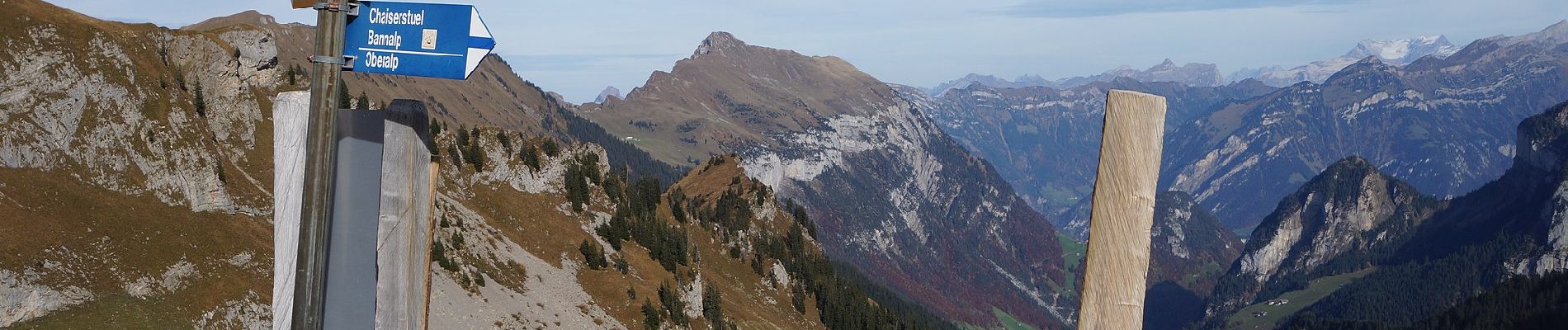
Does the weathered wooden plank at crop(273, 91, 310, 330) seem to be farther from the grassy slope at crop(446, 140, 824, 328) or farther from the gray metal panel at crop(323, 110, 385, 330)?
the grassy slope at crop(446, 140, 824, 328)

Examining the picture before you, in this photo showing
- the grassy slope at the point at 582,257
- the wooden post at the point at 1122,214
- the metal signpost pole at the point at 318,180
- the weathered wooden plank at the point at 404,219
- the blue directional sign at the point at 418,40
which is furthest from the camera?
the grassy slope at the point at 582,257

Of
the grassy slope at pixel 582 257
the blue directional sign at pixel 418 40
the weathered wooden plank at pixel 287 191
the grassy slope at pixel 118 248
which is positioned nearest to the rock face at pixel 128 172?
the grassy slope at pixel 118 248

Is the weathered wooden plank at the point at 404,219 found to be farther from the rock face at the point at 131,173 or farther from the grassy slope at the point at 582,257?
the grassy slope at the point at 582,257

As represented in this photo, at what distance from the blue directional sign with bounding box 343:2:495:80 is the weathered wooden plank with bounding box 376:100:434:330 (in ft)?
0.99

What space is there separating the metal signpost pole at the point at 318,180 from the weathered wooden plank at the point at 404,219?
0.35 m

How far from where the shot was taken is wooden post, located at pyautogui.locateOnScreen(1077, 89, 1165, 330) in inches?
300

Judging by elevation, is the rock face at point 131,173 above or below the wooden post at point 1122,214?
below

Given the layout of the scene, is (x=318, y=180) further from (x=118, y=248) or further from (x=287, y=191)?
(x=118, y=248)

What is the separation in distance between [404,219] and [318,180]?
0.64 metres

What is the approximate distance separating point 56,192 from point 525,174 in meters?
54.5

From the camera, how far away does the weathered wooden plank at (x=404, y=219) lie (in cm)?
750

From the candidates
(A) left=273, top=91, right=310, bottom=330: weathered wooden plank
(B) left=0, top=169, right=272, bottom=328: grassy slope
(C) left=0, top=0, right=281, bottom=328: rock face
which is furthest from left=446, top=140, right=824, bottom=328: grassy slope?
(A) left=273, top=91, right=310, bottom=330: weathered wooden plank

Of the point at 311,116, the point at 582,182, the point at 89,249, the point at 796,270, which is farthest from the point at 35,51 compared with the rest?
the point at 796,270

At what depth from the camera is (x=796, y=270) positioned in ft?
593
